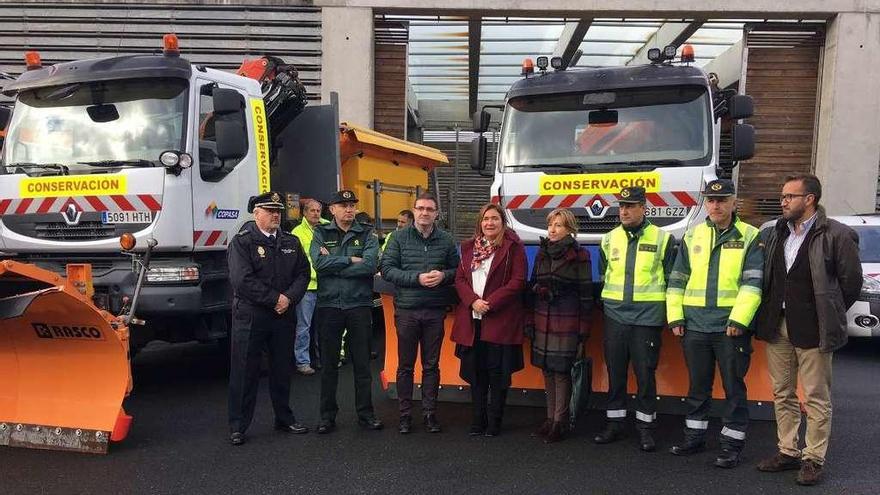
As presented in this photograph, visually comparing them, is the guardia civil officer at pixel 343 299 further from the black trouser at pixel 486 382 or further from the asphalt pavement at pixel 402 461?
the black trouser at pixel 486 382

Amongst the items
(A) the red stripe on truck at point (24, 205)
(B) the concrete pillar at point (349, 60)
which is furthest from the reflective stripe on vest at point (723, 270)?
(B) the concrete pillar at point (349, 60)

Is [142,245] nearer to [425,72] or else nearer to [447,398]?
[447,398]

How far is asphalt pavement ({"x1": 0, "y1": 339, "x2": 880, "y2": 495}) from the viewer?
4.01 meters

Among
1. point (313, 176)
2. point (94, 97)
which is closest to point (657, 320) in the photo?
point (313, 176)

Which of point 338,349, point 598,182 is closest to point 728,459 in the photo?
point 598,182

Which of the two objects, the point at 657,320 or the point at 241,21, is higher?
the point at 241,21

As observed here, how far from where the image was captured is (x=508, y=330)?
4785 millimetres

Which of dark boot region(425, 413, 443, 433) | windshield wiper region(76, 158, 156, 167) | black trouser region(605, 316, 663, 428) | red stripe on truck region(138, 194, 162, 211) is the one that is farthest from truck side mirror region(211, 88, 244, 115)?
black trouser region(605, 316, 663, 428)

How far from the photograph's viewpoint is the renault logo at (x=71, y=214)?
5.53m

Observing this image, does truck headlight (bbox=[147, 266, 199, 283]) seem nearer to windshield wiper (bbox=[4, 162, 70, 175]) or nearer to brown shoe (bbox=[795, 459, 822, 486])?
windshield wiper (bbox=[4, 162, 70, 175])

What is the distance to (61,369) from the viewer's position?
471cm

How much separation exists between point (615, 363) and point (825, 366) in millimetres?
1302

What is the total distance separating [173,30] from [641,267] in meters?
11.8

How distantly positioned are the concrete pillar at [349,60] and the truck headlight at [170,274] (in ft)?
25.6
